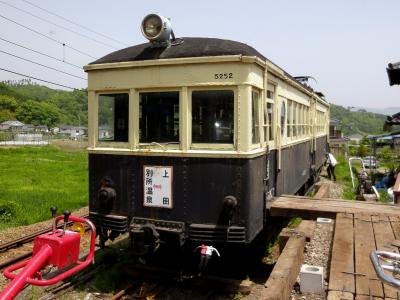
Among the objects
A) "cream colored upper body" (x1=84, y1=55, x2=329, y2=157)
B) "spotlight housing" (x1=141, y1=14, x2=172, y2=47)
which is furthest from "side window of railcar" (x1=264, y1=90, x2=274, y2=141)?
"spotlight housing" (x1=141, y1=14, x2=172, y2=47)

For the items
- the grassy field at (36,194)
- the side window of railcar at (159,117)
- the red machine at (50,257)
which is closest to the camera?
the red machine at (50,257)

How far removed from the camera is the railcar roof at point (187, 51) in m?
5.09

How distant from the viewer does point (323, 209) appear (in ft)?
19.9

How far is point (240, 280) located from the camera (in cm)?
579

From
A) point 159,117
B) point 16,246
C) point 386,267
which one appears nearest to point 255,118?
point 159,117

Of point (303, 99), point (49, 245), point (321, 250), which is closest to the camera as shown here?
point (49, 245)

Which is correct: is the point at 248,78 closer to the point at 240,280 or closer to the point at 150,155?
the point at 150,155

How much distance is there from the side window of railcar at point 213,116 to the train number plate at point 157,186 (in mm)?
562

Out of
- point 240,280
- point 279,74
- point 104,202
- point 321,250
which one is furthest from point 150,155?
point 321,250

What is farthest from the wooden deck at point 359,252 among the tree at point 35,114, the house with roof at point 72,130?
the tree at point 35,114

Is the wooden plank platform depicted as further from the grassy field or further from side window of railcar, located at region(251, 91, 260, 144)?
the grassy field

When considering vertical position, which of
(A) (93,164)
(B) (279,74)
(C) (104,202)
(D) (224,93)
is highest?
(B) (279,74)

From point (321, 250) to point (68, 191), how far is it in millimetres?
10374

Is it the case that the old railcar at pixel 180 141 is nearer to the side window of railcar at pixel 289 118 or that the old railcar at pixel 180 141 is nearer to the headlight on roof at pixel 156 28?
the headlight on roof at pixel 156 28
